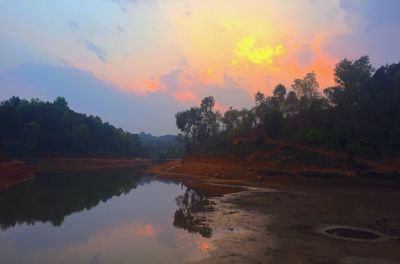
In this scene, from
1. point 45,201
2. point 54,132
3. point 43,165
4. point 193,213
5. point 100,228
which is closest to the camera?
point 100,228

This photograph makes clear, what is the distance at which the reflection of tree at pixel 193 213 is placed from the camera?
2308cm

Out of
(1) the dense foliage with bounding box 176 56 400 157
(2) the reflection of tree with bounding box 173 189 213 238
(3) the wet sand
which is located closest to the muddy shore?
(2) the reflection of tree with bounding box 173 189 213 238

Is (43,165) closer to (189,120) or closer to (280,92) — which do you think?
(189,120)

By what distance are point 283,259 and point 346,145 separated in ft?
134

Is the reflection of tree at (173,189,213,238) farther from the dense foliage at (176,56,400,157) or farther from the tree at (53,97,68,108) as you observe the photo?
the tree at (53,97,68,108)

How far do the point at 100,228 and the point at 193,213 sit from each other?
7205mm

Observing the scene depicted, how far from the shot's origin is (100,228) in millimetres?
23625

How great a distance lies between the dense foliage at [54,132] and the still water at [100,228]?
5817 centimetres

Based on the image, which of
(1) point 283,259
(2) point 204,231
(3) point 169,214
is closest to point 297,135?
(3) point 169,214

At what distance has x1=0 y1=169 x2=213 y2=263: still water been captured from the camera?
56.6 ft

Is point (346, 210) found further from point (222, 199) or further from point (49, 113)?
point (49, 113)

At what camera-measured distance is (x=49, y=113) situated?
358ft

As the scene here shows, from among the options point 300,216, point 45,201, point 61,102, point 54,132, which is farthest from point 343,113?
point 61,102

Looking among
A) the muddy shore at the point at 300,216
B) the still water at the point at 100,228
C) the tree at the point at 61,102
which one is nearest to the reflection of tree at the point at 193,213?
the still water at the point at 100,228
